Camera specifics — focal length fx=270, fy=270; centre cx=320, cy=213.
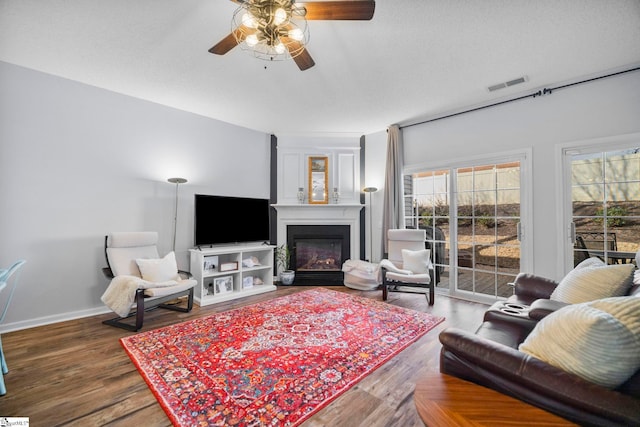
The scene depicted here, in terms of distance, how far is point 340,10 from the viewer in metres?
1.71

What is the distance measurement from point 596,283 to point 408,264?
2.33 metres

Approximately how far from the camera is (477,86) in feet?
10.5

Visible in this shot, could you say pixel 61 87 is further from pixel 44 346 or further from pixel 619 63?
pixel 619 63

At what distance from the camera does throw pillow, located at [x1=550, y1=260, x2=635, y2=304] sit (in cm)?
161

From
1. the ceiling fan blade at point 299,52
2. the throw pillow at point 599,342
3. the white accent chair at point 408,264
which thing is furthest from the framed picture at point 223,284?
the throw pillow at point 599,342

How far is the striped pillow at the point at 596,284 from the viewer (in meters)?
1.61

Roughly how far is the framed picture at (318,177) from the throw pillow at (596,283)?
11.6 ft

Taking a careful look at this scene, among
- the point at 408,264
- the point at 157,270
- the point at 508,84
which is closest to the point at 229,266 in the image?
the point at 157,270

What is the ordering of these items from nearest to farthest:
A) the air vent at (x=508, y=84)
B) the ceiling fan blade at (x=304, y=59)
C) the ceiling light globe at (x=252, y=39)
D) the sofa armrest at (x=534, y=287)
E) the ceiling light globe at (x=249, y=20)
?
Result: the ceiling light globe at (x=249, y=20) → the ceiling light globe at (x=252, y=39) → the ceiling fan blade at (x=304, y=59) → the sofa armrest at (x=534, y=287) → the air vent at (x=508, y=84)

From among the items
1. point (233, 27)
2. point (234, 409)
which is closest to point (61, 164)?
point (233, 27)

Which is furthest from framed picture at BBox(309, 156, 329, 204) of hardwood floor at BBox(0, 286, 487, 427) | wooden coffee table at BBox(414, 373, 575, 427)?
wooden coffee table at BBox(414, 373, 575, 427)

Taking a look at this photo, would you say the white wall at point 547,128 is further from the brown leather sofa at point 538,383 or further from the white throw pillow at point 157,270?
the white throw pillow at point 157,270

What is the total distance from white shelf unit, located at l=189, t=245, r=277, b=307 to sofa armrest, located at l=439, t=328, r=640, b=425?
10.4ft

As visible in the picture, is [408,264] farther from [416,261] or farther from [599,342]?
[599,342]
